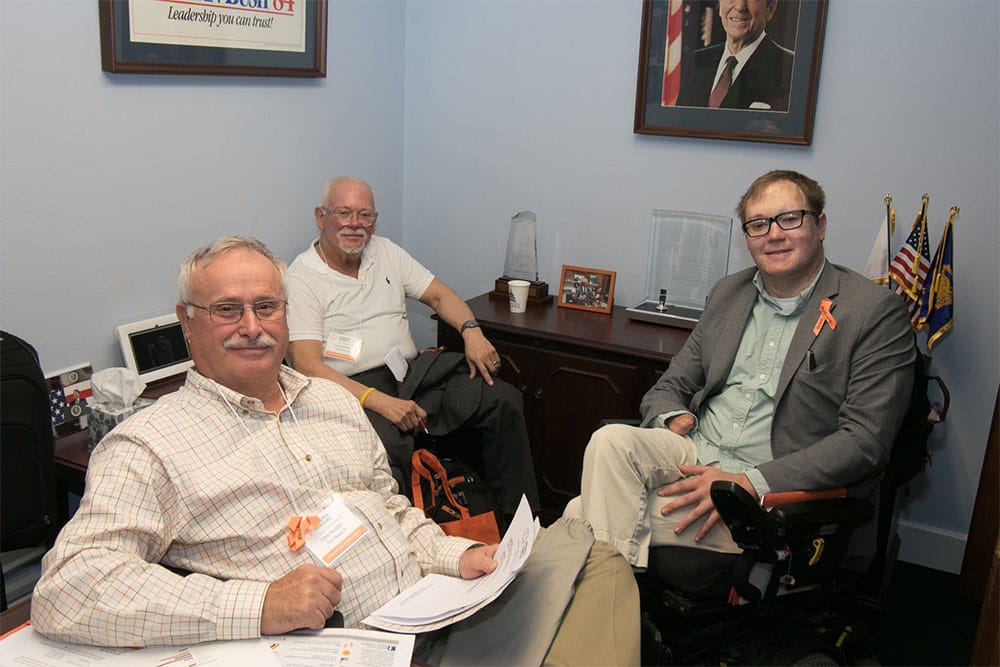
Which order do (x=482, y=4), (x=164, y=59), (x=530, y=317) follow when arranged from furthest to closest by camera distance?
(x=482, y=4), (x=530, y=317), (x=164, y=59)

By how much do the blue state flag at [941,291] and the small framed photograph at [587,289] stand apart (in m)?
1.11

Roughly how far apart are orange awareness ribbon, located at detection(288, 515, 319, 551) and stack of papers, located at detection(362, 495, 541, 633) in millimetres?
202

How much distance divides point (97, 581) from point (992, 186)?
2834mm

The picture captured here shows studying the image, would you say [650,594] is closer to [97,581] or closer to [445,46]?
[97,581]

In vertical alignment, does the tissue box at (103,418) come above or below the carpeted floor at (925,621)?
above

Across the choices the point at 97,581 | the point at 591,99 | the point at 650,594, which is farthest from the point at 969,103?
the point at 97,581

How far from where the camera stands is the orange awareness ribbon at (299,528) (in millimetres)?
1572

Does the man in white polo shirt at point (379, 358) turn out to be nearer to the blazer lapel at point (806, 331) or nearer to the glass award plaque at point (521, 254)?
the glass award plaque at point (521, 254)

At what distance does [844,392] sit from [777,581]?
561mm

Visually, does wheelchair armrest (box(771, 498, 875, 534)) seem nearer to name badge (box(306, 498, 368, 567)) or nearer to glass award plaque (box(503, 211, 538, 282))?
name badge (box(306, 498, 368, 567))

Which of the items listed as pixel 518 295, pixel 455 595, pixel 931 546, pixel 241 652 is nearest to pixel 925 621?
pixel 931 546

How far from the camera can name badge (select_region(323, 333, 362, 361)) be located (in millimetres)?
2812

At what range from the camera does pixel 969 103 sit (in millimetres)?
2738

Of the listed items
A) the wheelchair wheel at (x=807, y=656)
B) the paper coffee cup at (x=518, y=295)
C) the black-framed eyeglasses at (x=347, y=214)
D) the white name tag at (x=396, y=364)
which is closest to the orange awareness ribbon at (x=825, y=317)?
the wheelchair wheel at (x=807, y=656)
